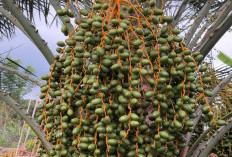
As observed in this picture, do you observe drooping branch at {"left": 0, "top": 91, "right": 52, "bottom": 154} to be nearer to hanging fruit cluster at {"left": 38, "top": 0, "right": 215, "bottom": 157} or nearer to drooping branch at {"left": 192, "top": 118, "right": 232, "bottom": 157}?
hanging fruit cluster at {"left": 38, "top": 0, "right": 215, "bottom": 157}

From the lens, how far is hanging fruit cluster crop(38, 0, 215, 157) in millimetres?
1101

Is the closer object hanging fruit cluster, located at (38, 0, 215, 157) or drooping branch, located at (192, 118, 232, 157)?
hanging fruit cluster, located at (38, 0, 215, 157)

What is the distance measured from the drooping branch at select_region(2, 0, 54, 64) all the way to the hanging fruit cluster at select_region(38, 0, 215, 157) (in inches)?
16.3

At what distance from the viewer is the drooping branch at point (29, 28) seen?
1.62m

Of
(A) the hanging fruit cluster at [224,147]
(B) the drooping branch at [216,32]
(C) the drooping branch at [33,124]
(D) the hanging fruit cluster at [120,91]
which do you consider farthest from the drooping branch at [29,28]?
(A) the hanging fruit cluster at [224,147]

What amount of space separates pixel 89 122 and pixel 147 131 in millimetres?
224

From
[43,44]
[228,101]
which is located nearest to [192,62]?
[43,44]

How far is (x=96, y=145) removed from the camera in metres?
1.14

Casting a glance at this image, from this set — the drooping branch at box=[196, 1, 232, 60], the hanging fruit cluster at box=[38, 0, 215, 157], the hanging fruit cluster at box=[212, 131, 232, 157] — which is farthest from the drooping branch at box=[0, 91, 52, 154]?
the hanging fruit cluster at box=[212, 131, 232, 157]

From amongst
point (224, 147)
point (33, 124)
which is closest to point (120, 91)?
point (33, 124)

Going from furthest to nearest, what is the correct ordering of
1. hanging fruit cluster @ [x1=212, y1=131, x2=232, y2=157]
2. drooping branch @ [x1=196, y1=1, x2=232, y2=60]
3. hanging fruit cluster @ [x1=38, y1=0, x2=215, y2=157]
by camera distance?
hanging fruit cluster @ [x1=212, y1=131, x2=232, y2=157], drooping branch @ [x1=196, y1=1, x2=232, y2=60], hanging fruit cluster @ [x1=38, y1=0, x2=215, y2=157]

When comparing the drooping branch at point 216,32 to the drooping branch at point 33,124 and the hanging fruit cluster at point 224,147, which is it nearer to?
the drooping branch at point 33,124

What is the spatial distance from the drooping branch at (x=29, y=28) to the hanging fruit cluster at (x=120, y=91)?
413 millimetres

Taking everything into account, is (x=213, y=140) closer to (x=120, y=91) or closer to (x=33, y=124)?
(x=120, y=91)
